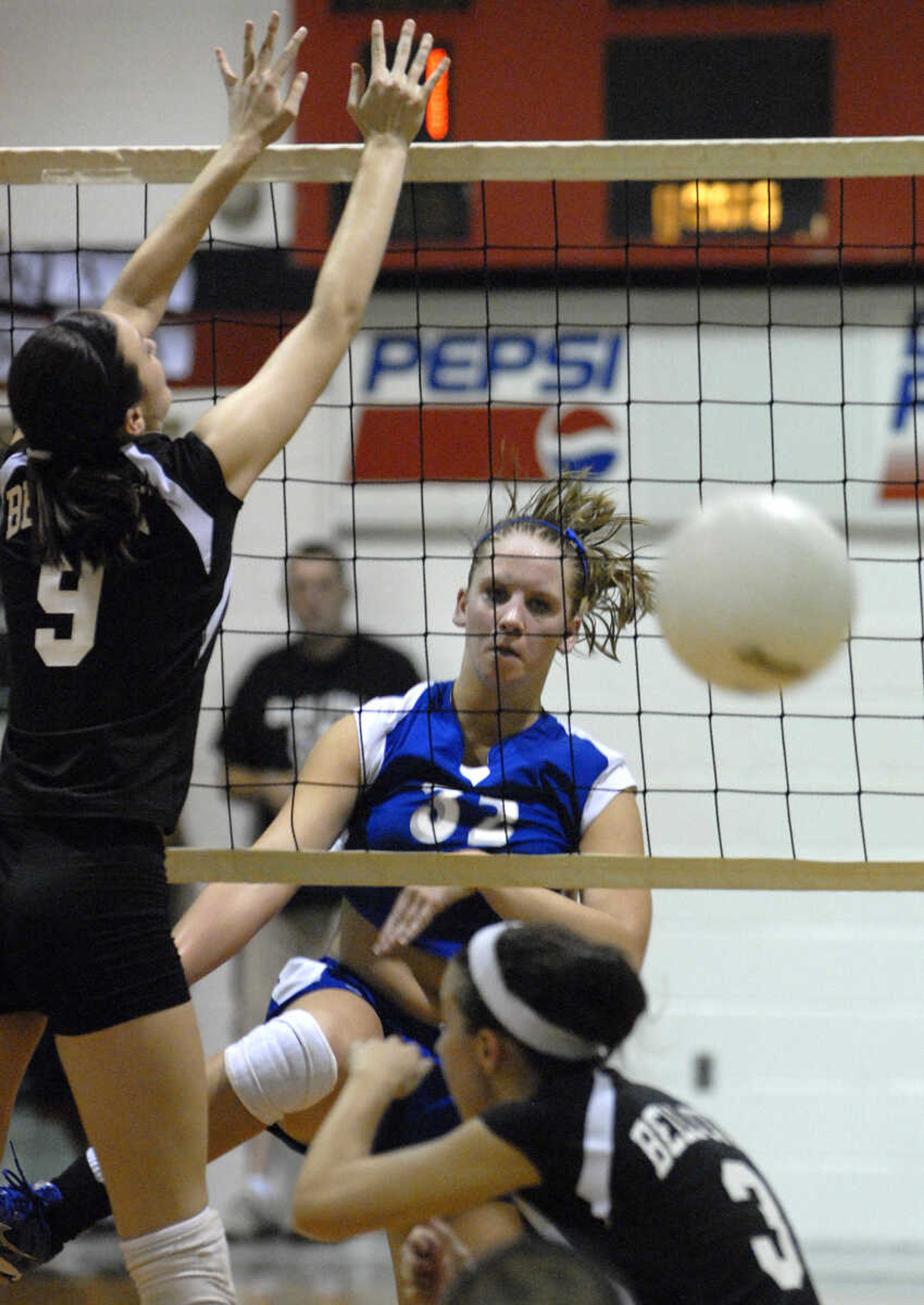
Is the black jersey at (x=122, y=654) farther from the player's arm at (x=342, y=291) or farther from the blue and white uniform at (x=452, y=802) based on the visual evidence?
the blue and white uniform at (x=452, y=802)

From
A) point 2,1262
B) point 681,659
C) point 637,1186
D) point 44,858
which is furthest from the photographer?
point 2,1262

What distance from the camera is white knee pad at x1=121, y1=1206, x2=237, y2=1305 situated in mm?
2217

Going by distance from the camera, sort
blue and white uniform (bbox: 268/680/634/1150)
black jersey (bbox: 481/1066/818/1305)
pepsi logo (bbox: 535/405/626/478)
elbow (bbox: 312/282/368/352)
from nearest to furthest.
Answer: black jersey (bbox: 481/1066/818/1305) < elbow (bbox: 312/282/368/352) < blue and white uniform (bbox: 268/680/634/1150) < pepsi logo (bbox: 535/405/626/478)

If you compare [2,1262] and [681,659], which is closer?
[681,659]

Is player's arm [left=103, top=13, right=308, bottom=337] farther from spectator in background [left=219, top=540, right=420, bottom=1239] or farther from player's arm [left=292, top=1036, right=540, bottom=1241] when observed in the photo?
spectator in background [left=219, top=540, right=420, bottom=1239]

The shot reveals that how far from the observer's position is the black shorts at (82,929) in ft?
7.13

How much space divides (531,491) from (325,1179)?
145 inches

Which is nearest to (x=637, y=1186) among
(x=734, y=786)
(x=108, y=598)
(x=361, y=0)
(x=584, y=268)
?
(x=108, y=598)

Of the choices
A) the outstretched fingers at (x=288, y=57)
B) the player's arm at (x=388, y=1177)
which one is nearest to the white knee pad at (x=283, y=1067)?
the player's arm at (x=388, y=1177)

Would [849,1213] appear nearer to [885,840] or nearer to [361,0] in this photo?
[885,840]

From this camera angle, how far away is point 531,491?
18.2 ft

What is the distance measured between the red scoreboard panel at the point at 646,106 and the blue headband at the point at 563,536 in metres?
2.29

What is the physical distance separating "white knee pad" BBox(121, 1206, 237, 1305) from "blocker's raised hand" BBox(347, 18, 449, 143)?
162 centimetres

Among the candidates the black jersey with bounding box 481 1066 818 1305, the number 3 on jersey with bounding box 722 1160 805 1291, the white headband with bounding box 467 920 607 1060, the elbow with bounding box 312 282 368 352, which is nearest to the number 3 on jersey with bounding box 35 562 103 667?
the elbow with bounding box 312 282 368 352
